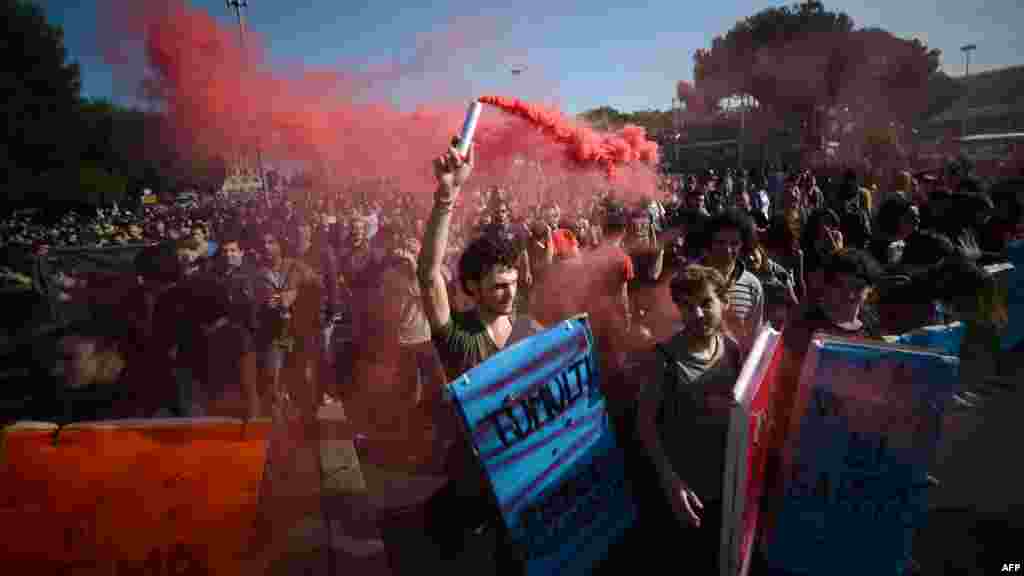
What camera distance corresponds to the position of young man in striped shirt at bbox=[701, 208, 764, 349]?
3.64 meters

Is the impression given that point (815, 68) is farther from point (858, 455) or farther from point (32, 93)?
point (32, 93)

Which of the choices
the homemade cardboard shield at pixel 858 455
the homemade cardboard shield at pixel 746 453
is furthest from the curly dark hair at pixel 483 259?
the homemade cardboard shield at pixel 858 455

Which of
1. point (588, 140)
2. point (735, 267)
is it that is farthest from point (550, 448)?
point (588, 140)

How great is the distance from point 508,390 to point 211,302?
3.77 meters

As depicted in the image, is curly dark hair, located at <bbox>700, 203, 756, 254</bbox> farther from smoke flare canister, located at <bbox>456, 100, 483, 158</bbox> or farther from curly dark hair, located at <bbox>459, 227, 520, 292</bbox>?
smoke flare canister, located at <bbox>456, 100, 483, 158</bbox>

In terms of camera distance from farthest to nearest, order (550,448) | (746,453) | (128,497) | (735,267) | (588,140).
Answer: (588,140) → (735,267) → (550,448) → (128,497) → (746,453)

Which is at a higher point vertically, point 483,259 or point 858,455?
point 483,259

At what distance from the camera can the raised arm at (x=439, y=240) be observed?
2.57 metres

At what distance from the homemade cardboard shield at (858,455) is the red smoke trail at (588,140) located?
5.12m

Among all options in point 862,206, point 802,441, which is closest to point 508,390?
point 802,441

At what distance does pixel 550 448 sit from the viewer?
224cm

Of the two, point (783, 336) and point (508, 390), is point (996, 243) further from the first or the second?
point (508, 390)

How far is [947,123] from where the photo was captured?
115ft

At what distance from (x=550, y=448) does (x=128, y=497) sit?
65.2 inches
